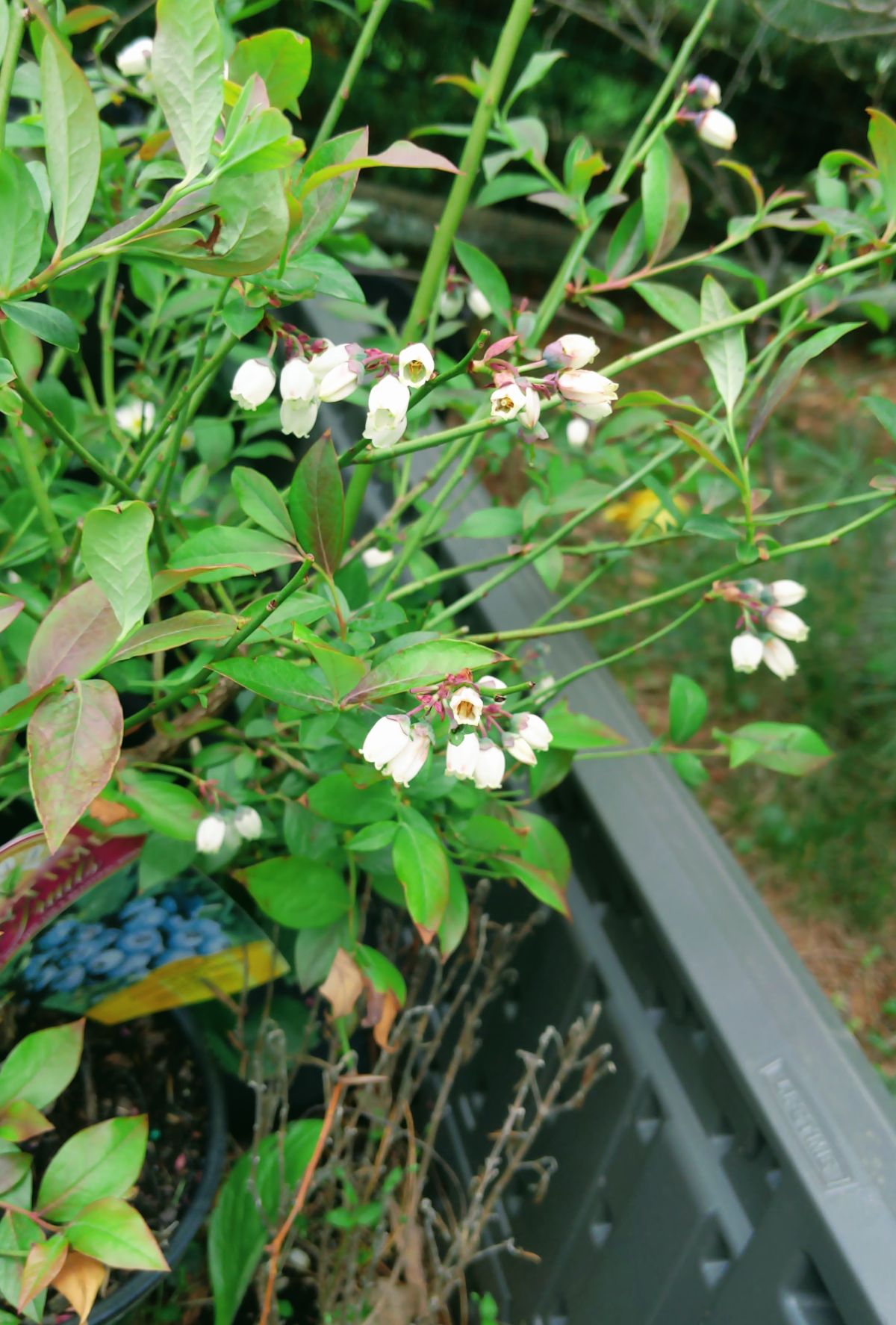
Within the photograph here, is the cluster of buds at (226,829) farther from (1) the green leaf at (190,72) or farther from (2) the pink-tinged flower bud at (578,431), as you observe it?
(2) the pink-tinged flower bud at (578,431)

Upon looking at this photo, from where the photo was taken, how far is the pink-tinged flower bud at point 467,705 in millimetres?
443

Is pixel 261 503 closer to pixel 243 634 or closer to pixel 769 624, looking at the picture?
pixel 243 634

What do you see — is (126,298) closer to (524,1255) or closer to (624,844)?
Answer: (624,844)

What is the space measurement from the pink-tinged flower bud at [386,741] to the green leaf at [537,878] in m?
0.24

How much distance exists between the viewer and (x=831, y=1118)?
A: 623 mm

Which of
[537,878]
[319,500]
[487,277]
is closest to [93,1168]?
[537,878]

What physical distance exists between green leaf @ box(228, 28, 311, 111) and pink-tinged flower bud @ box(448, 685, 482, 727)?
30 cm

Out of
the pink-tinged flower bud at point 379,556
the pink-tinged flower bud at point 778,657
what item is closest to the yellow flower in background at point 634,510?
the pink-tinged flower bud at point 379,556

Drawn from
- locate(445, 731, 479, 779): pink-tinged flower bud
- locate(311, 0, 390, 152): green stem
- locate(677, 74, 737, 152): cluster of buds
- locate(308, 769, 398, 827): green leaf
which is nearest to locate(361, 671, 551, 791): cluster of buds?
locate(445, 731, 479, 779): pink-tinged flower bud

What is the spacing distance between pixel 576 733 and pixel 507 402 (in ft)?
1.06

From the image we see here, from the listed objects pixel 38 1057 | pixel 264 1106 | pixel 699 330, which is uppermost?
pixel 699 330

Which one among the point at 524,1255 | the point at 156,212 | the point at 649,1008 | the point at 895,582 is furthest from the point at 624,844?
the point at 895,582

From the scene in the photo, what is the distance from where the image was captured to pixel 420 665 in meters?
0.45

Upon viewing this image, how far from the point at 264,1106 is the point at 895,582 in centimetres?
134
